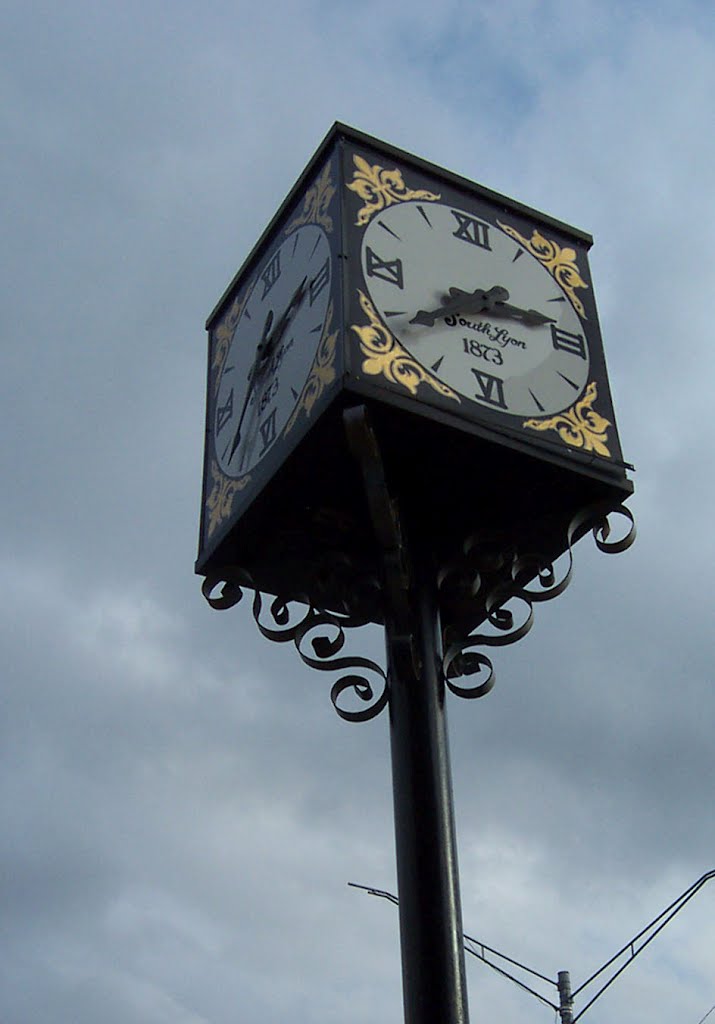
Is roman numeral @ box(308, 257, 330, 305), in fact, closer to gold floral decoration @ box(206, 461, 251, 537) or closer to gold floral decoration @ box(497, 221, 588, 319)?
gold floral decoration @ box(206, 461, 251, 537)

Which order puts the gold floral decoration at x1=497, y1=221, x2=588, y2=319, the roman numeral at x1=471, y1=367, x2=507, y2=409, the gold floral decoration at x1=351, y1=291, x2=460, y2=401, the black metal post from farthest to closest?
1. the gold floral decoration at x1=497, y1=221, x2=588, y2=319
2. the roman numeral at x1=471, y1=367, x2=507, y2=409
3. the gold floral decoration at x1=351, y1=291, x2=460, y2=401
4. the black metal post

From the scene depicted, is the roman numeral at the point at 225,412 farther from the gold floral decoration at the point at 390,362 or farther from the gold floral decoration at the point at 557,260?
the gold floral decoration at the point at 557,260

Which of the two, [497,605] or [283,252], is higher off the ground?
[283,252]

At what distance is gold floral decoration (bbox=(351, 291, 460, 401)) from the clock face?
8.1 inches

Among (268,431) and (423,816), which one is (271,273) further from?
(423,816)

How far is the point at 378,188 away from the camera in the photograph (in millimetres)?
4828

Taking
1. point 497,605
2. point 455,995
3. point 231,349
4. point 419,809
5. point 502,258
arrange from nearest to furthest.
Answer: point 455,995, point 419,809, point 497,605, point 502,258, point 231,349

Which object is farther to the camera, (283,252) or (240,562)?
(283,252)

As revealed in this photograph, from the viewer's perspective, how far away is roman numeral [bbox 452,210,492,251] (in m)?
4.90

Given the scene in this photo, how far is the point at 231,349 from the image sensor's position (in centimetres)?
535

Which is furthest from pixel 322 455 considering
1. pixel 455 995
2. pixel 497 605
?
pixel 455 995

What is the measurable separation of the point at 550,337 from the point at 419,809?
1.72 m

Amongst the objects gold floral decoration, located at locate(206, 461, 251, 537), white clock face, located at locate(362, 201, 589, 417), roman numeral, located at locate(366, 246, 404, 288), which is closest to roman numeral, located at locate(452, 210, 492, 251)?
white clock face, located at locate(362, 201, 589, 417)

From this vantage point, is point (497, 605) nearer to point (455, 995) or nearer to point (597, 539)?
point (597, 539)
